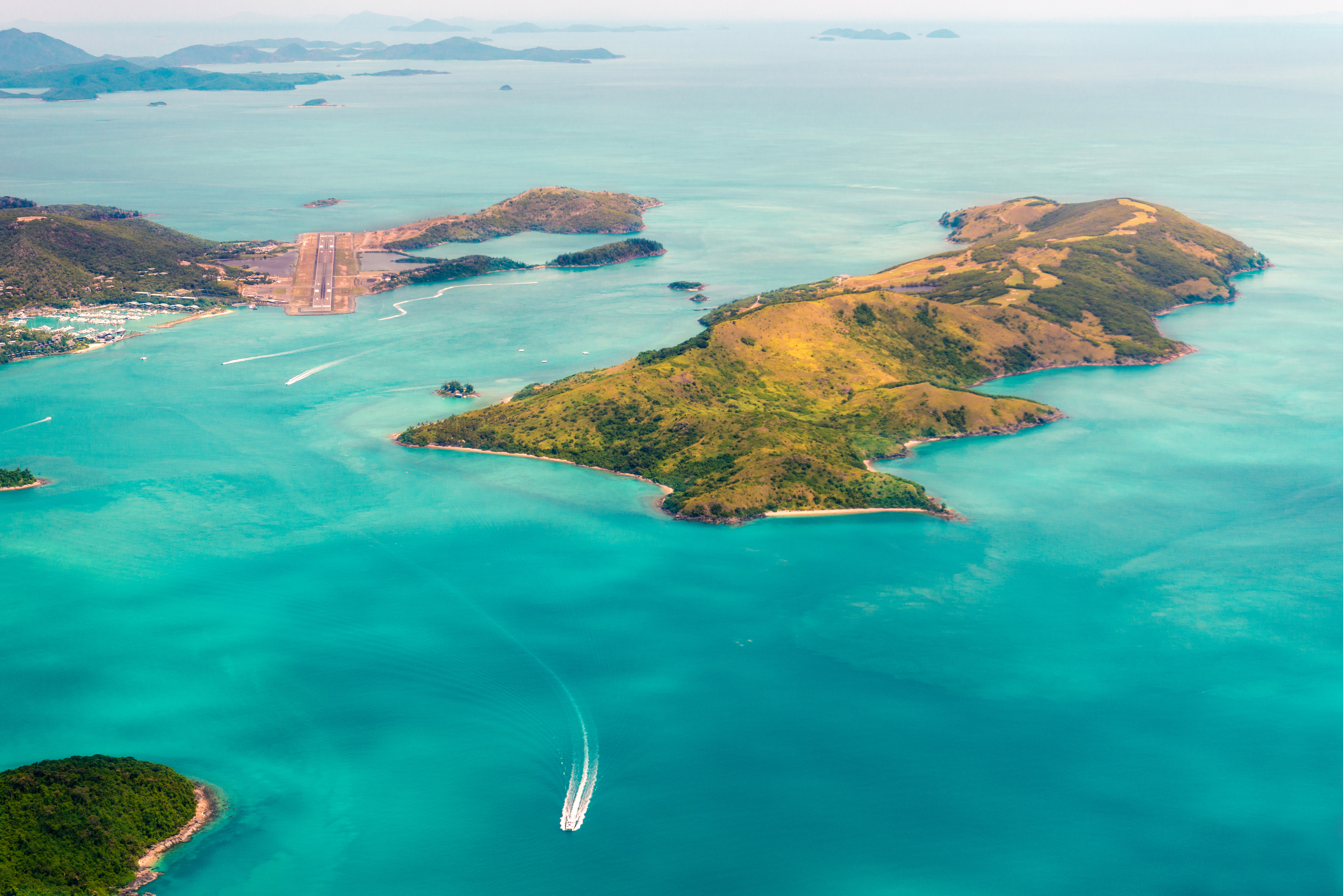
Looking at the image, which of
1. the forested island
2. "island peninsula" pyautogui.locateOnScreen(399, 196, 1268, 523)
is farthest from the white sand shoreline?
the forested island

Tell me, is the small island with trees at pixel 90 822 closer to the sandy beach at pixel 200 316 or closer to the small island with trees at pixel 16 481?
the small island with trees at pixel 16 481

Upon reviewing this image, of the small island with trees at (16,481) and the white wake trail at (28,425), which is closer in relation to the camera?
the small island with trees at (16,481)

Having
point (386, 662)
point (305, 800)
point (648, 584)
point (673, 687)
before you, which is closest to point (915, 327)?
point (648, 584)

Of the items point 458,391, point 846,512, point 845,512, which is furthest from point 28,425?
point 846,512

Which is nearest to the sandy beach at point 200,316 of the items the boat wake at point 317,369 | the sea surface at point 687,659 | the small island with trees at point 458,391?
the boat wake at point 317,369

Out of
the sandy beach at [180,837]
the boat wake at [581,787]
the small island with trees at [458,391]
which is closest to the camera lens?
the sandy beach at [180,837]

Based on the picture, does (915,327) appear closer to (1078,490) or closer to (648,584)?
(1078,490)
